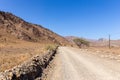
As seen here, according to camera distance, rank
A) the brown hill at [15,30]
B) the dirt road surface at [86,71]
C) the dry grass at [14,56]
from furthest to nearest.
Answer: the brown hill at [15,30], the dry grass at [14,56], the dirt road surface at [86,71]

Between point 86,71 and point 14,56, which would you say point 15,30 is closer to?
point 14,56

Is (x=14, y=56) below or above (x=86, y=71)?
above

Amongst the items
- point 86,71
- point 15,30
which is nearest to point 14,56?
point 86,71

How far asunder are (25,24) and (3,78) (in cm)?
14543

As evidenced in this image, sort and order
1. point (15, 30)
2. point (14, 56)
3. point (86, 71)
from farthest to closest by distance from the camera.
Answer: point (15, 30)
point (14, 56)
point (86, 71)

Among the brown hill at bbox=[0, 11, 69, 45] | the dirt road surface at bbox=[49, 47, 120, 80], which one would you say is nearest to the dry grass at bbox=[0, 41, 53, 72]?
the dirt road surface at bbox=[49, 47, 120, 80]

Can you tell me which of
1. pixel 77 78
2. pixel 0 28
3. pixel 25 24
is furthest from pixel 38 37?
pixel 77 78

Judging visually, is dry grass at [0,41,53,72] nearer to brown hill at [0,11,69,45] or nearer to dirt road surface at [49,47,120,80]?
dirt road surface at [49,47,120,80]

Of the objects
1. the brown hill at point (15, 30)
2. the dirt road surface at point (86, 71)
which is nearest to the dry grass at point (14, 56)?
the dirt road surface at point (86, 71)

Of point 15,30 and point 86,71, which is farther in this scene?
point 15,30

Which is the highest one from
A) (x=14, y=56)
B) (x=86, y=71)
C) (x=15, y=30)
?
(x=15, y=30)

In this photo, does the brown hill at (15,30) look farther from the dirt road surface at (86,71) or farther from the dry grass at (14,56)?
the dirt road surface at (86,71)

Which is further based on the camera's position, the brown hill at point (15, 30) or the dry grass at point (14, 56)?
the brown hill at point (15, 30)

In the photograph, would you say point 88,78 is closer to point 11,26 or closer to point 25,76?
point 25,76
